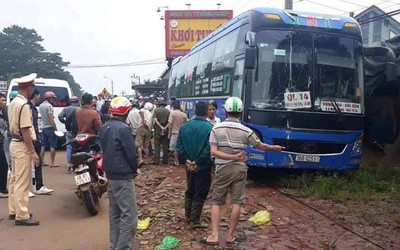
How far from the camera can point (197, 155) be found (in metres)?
5.13

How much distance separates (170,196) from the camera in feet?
23.6

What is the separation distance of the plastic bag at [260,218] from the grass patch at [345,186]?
1595mm

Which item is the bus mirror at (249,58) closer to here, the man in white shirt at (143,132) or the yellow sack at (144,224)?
the yellow sack at (144,224)

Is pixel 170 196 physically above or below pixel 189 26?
below

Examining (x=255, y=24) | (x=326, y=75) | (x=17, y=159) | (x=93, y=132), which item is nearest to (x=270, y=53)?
(x=255, y=24)

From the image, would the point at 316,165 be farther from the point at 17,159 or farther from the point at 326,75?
the point at 17,159

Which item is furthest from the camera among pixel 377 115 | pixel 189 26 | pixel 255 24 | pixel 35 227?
pixel 189 26

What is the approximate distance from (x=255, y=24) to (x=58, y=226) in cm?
478

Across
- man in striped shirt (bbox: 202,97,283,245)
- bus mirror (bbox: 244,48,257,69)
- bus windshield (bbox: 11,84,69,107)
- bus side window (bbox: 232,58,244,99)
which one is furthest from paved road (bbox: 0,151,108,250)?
bus windshield (bbox: 11,84,69,107)

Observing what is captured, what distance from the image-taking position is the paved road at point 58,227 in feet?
16.1

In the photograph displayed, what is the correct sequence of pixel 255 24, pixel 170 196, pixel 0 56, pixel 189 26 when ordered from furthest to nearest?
pixel 0 56 → pixel 189 26 → pixel 255 24 → pixel 170 196

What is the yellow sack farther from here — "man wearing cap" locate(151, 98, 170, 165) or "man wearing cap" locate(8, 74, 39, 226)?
"man wearing cap" locate(151, 98, 170, 165)

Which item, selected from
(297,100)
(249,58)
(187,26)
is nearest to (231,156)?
(249,58)

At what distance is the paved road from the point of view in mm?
4914
